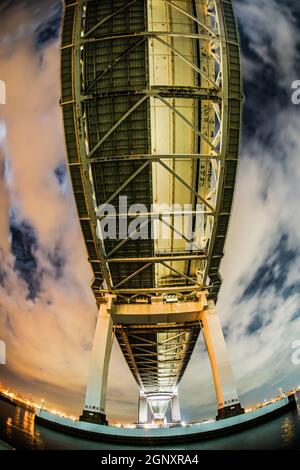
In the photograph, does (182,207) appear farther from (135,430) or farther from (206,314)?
(135,430)

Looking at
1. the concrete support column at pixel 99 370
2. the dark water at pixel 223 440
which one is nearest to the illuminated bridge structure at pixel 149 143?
the concrete support column at pixel 99 370

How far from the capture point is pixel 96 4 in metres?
12.0

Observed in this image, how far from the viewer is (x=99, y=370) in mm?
13539

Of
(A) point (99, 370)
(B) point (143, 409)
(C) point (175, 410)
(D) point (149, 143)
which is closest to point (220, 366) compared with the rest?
(A) point (99, 370)

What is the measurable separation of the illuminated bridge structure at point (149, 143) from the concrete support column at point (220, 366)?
55mm

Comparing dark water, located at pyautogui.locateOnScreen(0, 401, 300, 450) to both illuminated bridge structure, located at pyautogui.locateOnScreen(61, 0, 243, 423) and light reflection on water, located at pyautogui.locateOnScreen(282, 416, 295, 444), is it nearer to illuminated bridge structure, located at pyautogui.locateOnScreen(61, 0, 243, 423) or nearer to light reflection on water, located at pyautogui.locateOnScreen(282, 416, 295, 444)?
light reflection on water, located at pyautogui.locateOnScreen(282, 416, 295, 444)

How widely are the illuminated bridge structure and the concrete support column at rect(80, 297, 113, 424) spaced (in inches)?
2.0

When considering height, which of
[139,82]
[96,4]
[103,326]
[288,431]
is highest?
[96,4]

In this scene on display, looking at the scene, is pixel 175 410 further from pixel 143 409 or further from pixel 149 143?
pixel 149 143

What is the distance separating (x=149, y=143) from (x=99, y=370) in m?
12.1

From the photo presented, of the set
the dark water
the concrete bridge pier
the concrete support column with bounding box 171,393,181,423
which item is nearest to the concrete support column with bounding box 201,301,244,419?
the dark water
